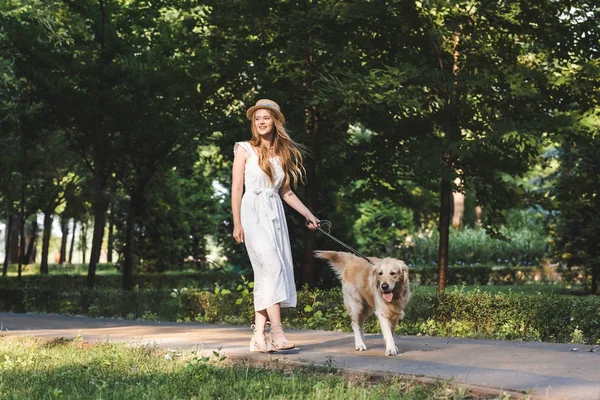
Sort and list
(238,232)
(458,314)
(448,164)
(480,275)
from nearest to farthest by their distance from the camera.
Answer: (238,232) < (458,314) < (448,164) < (480,275)

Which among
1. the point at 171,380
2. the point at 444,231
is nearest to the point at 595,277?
the point at 444,231

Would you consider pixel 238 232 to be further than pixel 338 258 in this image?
No

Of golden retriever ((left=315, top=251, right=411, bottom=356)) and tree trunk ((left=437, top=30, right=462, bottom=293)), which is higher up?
tree trunk ((left=437, top=30, right=462, bottom=293))

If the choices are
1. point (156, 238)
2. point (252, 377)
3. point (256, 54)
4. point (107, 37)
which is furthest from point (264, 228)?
point (156, 238)

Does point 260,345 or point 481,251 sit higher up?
point 481,251

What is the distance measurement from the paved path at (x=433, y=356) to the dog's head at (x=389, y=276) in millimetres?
556

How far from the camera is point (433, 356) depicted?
749 centimetres

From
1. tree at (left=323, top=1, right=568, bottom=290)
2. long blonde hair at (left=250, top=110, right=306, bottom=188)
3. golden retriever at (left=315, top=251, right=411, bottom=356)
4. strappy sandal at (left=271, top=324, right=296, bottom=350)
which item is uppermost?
tree at (left=323, top=1, right=568, bottom=290)

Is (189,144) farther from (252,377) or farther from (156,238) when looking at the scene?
(252,377)

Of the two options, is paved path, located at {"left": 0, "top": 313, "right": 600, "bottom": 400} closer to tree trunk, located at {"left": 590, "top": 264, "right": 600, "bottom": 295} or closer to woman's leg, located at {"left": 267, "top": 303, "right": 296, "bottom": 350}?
woman's leg, located at {"left": 267, "top": 303, "right": 296, "bottom": 350}

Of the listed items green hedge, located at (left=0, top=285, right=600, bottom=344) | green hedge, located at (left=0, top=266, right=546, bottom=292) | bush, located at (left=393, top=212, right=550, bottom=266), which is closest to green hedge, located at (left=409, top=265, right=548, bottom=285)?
green hedge, located at (left=0, top=266, right=546, bottom=292)

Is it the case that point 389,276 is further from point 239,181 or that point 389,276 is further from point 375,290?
point 239,181

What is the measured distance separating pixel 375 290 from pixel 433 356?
0.77 m

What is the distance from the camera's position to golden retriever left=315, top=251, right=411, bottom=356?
7.51 metres
